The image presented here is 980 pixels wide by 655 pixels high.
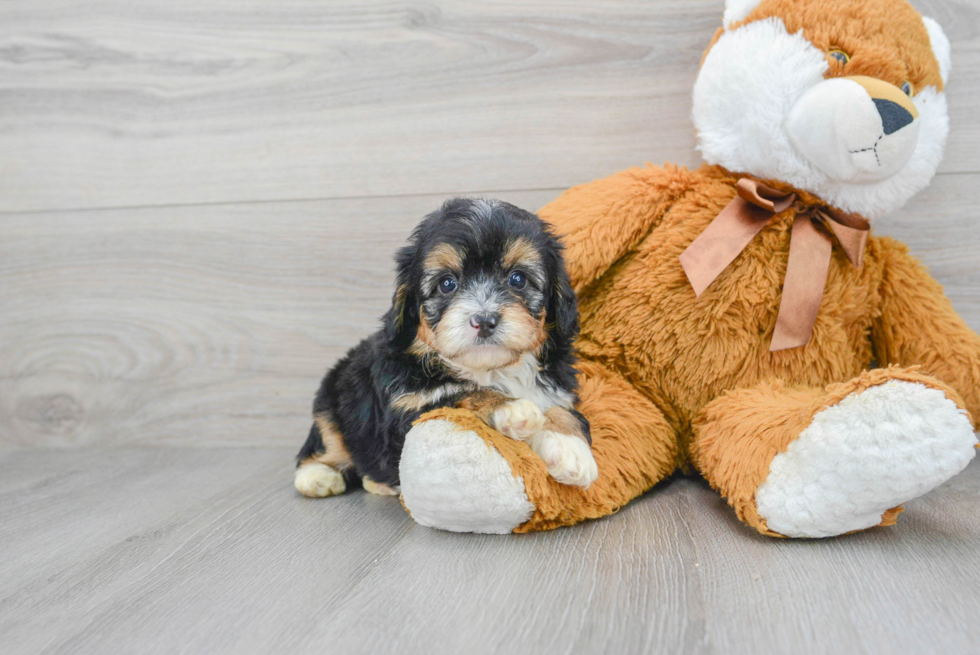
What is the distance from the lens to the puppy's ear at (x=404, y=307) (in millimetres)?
1582

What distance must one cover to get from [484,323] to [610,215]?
61 centimetres

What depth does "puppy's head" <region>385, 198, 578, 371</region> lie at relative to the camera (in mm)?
1419

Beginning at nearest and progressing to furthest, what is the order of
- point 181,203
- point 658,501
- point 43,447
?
1. point 658,501
2. point 181,203
3. point 43,447

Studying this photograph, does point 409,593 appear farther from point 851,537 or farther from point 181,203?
point 181,203

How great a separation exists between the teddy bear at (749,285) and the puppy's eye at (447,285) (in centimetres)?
25

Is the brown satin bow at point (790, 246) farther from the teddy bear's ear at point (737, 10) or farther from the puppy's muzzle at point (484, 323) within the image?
the puppy's muzzle at point (484, 323)

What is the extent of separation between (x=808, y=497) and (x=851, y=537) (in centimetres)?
15

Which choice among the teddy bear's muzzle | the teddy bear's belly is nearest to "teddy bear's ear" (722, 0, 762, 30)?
the teddy bear's muzzle

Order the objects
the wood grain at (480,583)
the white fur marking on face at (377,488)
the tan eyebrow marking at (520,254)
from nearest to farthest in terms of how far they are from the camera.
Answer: the wood grain at (480,583) < the tan eyebrow marking at (520,254) < the white fur marking on face at (377,488)

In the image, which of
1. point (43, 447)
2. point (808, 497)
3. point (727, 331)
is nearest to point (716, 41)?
point (727, 331)

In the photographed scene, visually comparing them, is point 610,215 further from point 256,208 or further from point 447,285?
Result: point 256,208

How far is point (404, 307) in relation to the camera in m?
1.59

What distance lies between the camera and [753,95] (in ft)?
5.58

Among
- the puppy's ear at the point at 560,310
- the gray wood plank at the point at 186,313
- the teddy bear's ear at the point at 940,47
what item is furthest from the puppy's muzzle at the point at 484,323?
the teddy bear's ear at the point at 940,47
